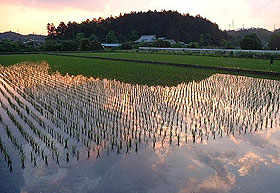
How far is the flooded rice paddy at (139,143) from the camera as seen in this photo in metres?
3.51

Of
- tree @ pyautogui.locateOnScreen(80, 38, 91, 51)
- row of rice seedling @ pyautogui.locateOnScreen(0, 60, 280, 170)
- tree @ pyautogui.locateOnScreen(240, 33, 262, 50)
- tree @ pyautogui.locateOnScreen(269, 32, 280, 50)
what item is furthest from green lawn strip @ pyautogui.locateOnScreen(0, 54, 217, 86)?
tree @ pyautogui.locateOnScreen(80, 38, 91, 51)

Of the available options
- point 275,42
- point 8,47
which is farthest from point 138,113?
point 8,47

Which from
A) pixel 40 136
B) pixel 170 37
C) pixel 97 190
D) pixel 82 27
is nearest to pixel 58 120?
pixel 40 136

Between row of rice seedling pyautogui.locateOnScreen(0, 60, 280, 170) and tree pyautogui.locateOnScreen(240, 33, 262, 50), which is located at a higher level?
tree pyautogui.locateOnScreen(240, 33, 262, 50)

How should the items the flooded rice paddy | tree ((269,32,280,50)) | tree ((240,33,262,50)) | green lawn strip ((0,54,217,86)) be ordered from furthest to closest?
tree ((269,32,280,50)) < tree ((240,33,262,50)) < green lawn strip ((0,54,217,86)) < the flooded rice paddy

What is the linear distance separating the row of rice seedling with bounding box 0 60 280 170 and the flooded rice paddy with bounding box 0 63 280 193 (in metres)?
0.02

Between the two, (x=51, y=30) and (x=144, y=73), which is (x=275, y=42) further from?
(x=51, y=30)

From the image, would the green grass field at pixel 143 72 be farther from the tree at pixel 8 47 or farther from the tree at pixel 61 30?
the tree at pixel 61 30

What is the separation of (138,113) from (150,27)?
77.4m

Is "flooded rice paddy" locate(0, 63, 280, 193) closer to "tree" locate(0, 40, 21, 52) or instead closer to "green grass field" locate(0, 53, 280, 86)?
"green grass field" locate(0, 53, 280, 86)

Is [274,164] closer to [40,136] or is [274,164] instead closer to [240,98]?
[40,136]

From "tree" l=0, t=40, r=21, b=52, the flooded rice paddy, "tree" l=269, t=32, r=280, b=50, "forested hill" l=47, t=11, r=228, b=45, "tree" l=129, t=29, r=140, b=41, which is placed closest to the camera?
the flooded rice paddy

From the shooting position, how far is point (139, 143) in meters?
4.75

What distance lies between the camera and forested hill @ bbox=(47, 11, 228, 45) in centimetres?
7675
